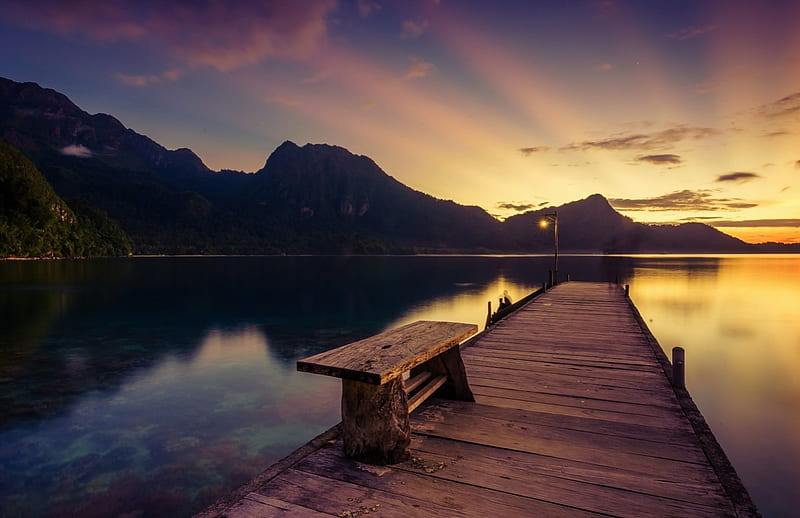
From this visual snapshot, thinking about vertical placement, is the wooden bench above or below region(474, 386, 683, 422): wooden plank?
above

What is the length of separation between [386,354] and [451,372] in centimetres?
187

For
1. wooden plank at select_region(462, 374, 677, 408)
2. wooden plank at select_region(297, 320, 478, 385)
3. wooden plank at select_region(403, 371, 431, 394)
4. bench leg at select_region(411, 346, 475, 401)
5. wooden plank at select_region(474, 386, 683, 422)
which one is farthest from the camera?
wooden plank at select_region(462, 374, 677, 408)

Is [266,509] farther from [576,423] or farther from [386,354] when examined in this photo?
[576,423]

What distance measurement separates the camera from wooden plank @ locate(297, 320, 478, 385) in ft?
11.7

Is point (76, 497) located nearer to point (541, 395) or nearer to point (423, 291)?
point (541, 395)

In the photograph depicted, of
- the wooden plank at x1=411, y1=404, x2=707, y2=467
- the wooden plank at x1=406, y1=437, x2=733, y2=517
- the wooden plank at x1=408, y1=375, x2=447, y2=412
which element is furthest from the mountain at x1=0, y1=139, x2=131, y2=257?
the wooden plank at x1=406, y1=437, x2=733, y2=517

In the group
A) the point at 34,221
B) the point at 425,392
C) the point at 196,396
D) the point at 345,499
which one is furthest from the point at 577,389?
the point at 34,221

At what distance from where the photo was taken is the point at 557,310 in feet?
52.2

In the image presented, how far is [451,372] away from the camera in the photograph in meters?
5.68

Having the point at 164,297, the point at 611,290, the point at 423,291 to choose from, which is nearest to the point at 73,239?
the point at 164,297

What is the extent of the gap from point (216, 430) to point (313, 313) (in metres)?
22.4

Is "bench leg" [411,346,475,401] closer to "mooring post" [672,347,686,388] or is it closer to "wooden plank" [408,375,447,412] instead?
"wooden plank" [408,375,447,412]

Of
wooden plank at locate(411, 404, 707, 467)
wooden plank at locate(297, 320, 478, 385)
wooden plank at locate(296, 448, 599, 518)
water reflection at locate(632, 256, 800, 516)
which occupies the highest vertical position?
wooden plank at locate(297, 320, 478, 385)

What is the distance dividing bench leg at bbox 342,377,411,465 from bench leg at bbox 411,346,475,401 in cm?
166
